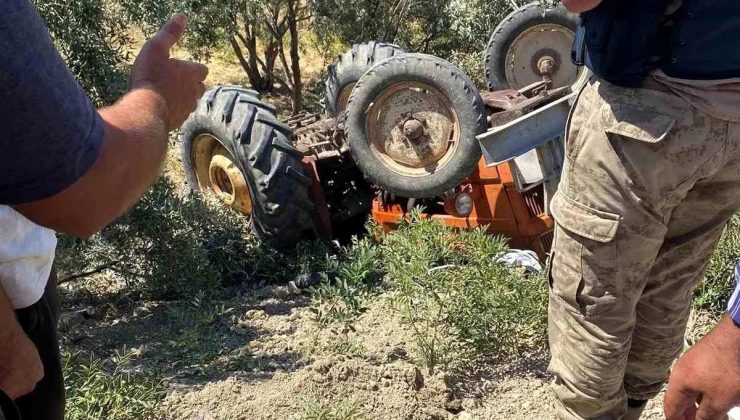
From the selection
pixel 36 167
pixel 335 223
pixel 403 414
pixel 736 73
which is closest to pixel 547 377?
pixel 403 414

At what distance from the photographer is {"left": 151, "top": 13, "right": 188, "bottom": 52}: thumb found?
1.70m

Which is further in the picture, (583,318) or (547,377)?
(547,377)

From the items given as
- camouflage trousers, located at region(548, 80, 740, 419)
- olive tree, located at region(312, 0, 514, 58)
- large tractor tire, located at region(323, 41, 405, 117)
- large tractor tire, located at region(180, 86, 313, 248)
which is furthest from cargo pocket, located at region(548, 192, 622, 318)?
olive tree, located at region(312, 0, 514, 58)

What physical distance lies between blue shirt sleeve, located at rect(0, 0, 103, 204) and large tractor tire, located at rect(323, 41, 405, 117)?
13.9 ft

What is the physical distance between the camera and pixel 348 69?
5.52 metres

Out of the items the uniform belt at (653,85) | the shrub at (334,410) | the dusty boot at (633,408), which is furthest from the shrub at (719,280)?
the uniform belt at (653,85)

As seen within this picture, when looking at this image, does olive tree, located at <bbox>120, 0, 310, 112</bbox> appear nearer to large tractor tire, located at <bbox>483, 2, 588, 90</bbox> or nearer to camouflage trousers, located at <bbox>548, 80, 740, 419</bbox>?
large tractor tire, located at <bbox>483, 2, 588, 90</bbox>

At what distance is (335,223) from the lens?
5.18 m

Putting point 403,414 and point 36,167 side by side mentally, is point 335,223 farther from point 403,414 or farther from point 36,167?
point 36,167

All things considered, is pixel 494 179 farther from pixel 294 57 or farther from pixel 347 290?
pixel 294 57

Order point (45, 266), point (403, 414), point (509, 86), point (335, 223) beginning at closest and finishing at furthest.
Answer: point (45, 266) → point (403, 414) → point (335, 223) → point (509, 86)

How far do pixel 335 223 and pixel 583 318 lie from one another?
308 cm

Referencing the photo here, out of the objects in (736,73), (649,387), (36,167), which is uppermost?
(736,73)

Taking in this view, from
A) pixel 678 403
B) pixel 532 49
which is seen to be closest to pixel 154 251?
pixel 532 49
